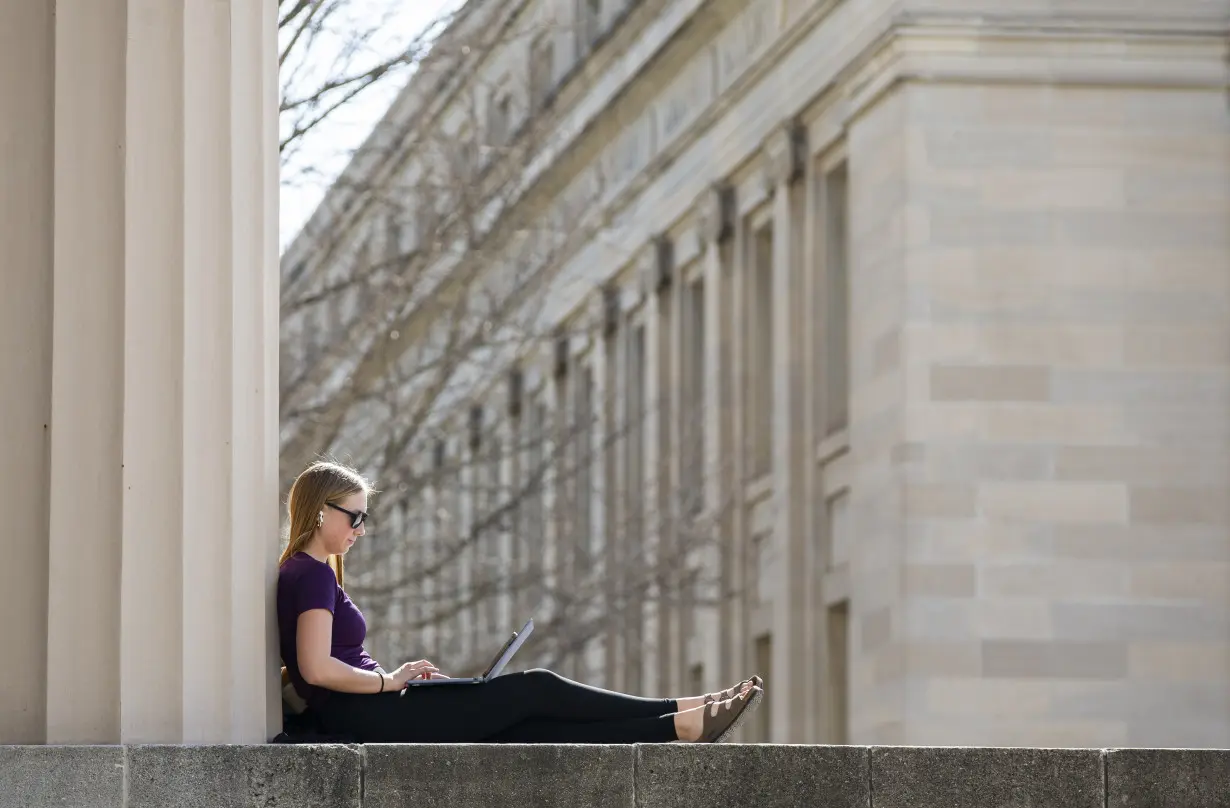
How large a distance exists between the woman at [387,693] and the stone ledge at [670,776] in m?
1.15

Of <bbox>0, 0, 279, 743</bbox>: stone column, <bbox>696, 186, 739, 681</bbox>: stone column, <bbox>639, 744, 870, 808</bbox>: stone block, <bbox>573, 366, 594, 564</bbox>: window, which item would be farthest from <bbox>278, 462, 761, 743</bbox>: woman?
<bbox>696, 186, 739, 681</bbox>: stone column

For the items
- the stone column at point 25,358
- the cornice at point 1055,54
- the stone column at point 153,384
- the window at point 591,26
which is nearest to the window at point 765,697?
the cornice at point 1055,54

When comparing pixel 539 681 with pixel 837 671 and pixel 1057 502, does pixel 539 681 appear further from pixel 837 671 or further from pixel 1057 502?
pixel 837 671

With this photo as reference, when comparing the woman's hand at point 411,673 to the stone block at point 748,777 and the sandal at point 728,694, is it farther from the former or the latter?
the stone block at point 748,777

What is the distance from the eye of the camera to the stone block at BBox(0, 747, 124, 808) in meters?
7.87

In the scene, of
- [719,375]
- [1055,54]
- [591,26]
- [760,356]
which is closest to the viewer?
[1055,54]

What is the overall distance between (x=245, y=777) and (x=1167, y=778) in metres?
2.74

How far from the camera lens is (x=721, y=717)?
31.4 ft

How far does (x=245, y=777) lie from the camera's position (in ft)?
26.4

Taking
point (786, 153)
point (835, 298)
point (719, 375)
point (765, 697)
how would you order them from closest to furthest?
1. point (835, 298)
2. point (786, 153)
3. point (765, 697)
4. point (719, 375)

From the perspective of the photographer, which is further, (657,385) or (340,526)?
(657,385)

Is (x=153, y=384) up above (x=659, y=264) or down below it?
below

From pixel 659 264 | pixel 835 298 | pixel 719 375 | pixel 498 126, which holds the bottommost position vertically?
pixel 719 375

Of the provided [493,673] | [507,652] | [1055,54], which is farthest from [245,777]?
[1055,54]
